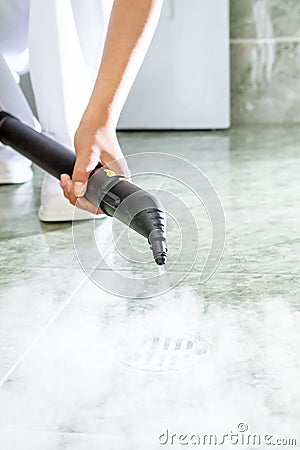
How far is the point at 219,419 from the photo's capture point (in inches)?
29.7

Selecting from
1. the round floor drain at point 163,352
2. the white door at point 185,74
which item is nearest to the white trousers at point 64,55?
the round floor drain at point 163,352

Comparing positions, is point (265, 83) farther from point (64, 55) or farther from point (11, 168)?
point (64, 55)

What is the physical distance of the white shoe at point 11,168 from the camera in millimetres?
1603

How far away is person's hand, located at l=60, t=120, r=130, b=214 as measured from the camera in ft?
3.28

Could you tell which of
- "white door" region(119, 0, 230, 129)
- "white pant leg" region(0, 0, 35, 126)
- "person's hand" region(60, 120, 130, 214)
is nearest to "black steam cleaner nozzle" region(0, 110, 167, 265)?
"person's hand" region(60, 120, 130, 214)

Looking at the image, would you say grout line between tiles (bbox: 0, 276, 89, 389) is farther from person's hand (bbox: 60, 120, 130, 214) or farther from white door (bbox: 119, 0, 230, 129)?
white door (bbox: 119, 0, 230, 129)

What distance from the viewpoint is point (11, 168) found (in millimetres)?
1608

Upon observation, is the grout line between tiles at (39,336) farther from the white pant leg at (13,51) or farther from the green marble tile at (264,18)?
the green marble tile at (264,18)

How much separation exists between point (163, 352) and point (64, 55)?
23.7 inches

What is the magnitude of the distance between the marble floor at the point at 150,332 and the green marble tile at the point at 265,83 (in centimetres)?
73

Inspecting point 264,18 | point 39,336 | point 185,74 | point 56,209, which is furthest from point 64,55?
point 264,18

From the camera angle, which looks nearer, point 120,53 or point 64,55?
point 120,53

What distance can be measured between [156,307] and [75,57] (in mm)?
503

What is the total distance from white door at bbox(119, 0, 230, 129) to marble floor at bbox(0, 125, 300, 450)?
65cm
